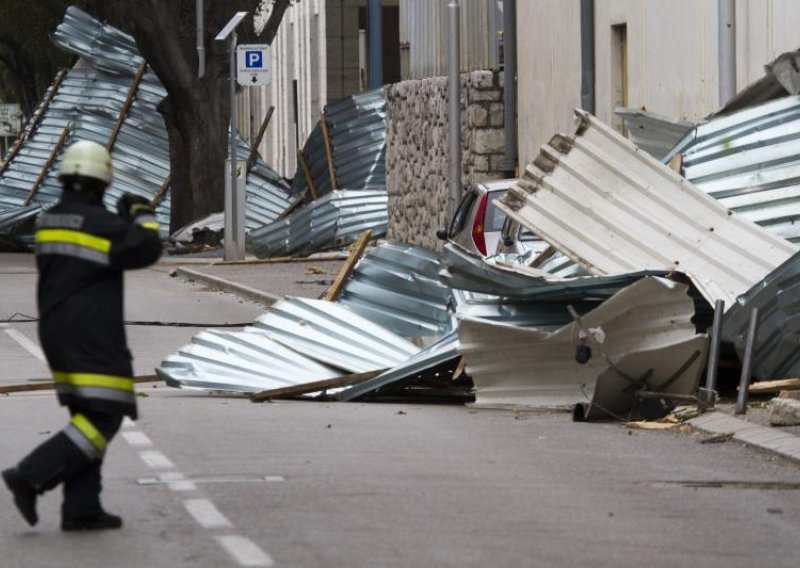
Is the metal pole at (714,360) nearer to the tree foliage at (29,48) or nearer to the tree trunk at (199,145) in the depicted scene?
the tree trunk at (199,145)

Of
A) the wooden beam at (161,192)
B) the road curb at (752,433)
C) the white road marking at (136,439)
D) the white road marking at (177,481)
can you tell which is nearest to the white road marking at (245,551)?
the white road marking at (177,481)

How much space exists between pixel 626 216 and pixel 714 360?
2019mm

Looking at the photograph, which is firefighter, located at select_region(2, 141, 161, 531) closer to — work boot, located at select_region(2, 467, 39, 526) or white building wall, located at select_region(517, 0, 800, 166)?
work boot, located at select_region(2, 467, 39, 526)

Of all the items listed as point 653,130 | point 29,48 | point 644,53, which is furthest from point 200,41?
point 29,48

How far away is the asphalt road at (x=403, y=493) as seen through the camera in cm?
796

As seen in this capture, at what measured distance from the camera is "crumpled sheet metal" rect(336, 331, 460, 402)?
14117 mm

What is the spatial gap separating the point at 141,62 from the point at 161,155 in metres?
2.54

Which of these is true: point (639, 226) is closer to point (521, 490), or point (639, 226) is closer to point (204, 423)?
point (204, 423)

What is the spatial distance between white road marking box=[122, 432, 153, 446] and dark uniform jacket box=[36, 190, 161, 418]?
3.22 m

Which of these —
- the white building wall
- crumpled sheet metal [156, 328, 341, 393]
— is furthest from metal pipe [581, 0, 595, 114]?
crumpled sheet metal [156, 328, 341, 393]

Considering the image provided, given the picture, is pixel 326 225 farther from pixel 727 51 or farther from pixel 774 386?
pixel 774 386

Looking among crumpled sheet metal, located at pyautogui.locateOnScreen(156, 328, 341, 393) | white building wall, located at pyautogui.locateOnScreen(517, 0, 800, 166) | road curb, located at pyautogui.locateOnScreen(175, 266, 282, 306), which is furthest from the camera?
road curb, located at pyautogui.locateOnScreen(175, 266, 282, 306)

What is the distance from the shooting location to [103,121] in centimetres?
4291

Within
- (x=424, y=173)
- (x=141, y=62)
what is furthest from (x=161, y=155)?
(x=424, y=173)
